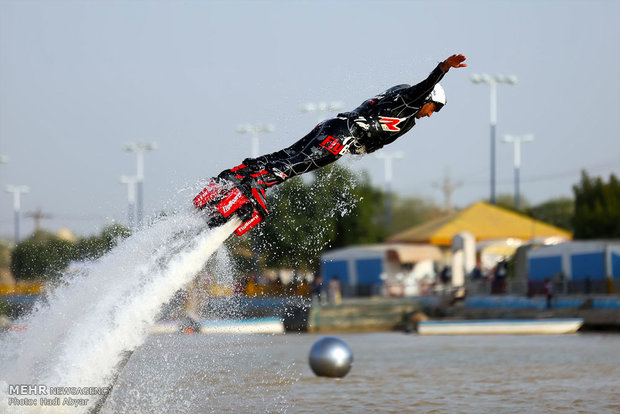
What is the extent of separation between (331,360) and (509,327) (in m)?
21.3

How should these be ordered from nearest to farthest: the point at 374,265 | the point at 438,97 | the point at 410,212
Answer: the point at 438,97 → the point at 374,265 → the point at 410,212

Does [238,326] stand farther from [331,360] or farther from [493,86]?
[493,86]

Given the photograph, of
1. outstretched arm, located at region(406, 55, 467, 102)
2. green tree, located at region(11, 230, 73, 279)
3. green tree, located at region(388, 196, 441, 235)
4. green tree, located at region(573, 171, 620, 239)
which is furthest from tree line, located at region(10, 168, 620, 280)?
green tree, located at region(388, 196, 441, 235)

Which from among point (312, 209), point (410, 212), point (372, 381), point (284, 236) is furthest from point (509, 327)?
point (410, 212)

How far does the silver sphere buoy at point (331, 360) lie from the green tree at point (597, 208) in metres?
49.9

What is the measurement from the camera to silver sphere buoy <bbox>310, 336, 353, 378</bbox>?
69.2ft

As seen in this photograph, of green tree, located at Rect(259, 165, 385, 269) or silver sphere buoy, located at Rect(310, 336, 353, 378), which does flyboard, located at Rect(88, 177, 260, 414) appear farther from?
silver sphere buoy, located at Rect(310, 336, 353, 378)

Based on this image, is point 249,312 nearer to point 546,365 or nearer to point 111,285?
point 546,365

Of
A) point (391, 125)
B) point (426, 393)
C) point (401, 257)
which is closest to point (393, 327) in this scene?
point (401, 257)

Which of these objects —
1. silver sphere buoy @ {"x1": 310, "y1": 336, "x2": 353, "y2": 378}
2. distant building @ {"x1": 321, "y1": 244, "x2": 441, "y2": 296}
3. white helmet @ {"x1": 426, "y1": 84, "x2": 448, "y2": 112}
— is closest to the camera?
white helmet @ {"x1": 426, "y1": 84, "x2": 448, "y2": 112}

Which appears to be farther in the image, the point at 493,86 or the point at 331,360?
the point at 493,86

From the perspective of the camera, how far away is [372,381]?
21453 mm

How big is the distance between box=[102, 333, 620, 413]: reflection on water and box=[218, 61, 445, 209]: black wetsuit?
13.6 feet

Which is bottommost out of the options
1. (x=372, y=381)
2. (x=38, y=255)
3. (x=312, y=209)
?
(x=372, y=381)
